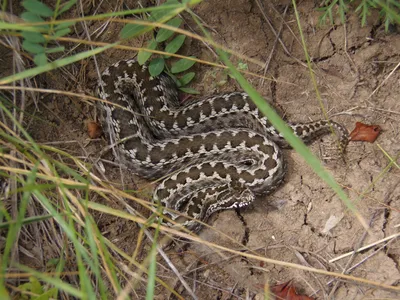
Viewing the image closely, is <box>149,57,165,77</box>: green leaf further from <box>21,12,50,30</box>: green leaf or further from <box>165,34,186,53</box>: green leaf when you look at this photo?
<box>21,12,50,30</box>: green leaf

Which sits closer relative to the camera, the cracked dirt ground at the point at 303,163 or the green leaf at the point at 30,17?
the green leaf at the point at 30,17

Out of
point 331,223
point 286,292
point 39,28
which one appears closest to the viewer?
point 39,28

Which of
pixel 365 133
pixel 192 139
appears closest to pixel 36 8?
pixel 192 139

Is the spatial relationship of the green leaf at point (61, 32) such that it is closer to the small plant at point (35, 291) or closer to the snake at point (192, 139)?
the snake at point (192, 139)

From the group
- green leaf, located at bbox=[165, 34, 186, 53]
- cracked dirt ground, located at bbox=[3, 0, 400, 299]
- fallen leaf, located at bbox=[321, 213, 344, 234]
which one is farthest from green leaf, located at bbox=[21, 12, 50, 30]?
fallen leaf, located at bbox=[321, 213, 344, 234]

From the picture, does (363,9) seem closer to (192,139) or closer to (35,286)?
(192,139)

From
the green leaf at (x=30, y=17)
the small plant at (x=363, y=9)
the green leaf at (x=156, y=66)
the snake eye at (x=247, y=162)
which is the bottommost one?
the snake eye at (x=247, y=162)

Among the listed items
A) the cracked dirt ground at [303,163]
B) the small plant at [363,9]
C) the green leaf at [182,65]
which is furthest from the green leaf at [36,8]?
the small plant at [363,9]
